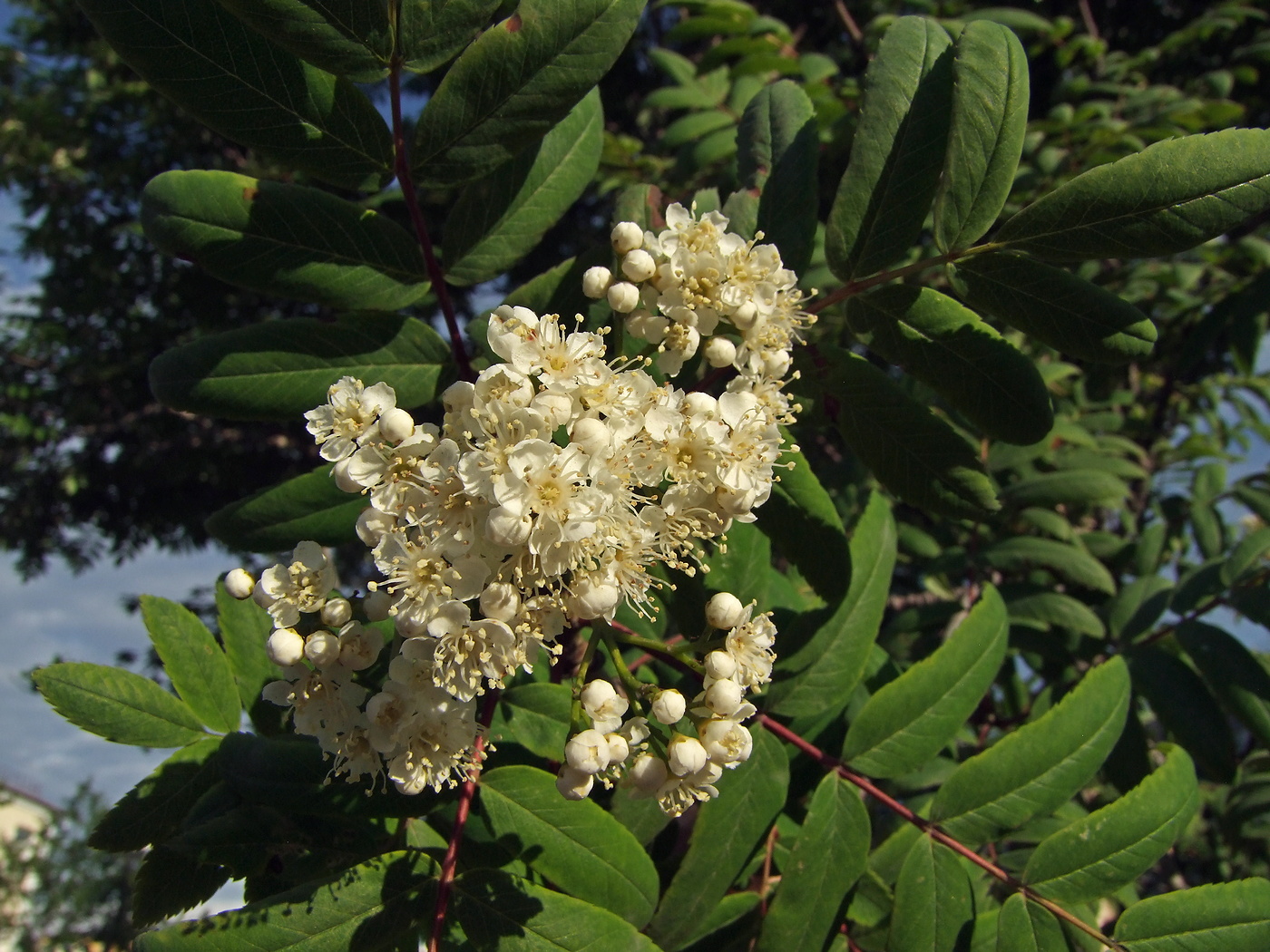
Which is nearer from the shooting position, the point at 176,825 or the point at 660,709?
the point at 660,709

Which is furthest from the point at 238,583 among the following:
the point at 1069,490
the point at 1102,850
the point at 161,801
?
the point at 1069,490

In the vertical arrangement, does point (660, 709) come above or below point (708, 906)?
above

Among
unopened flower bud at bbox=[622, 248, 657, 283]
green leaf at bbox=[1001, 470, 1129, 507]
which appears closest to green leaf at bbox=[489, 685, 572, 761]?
unopened flower bud at bbox=[622, 248, 657, 283]

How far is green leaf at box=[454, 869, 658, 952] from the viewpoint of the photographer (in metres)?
1.41

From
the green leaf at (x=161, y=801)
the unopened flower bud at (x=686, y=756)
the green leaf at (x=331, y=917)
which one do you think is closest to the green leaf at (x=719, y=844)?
the unopened flower bud at (x=686, y=756)

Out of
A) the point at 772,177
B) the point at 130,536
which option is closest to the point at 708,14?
the point at 772,177

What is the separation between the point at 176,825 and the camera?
5.34ft

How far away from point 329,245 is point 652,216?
2.15ft

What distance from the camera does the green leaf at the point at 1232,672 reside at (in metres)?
2.12

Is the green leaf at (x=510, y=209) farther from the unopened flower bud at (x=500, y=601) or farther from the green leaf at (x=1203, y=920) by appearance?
the green leaf at (x=1203, y=920)

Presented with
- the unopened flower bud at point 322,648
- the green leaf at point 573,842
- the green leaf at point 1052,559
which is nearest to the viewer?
the unopened flower bud at point 322,648

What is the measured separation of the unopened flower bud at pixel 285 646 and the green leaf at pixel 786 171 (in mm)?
1228

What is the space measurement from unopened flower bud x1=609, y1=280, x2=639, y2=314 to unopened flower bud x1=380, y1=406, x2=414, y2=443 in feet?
1.50

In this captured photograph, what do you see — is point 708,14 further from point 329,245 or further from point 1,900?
point 1,900
